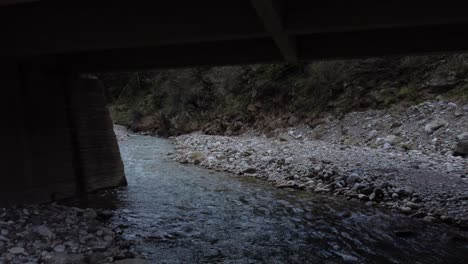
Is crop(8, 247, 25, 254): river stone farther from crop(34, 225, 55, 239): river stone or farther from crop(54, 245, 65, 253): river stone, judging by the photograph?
crop(34, 225, 55, 239): river stone

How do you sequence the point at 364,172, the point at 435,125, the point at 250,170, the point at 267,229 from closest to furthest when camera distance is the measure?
the point at 267,229, the point at 364,172, the point at 250,170, the point at 435,125

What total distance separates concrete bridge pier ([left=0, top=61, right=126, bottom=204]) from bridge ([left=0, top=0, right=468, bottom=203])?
0.08ft

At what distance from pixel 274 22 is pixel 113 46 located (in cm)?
299

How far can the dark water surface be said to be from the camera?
628 cm

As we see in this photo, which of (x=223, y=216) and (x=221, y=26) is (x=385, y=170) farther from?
(x=221, y=26)

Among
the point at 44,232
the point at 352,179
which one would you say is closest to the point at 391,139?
the point at 352,179

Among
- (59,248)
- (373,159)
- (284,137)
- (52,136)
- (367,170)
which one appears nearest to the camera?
(59,248)

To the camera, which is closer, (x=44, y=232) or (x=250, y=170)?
(x=44, y=232)

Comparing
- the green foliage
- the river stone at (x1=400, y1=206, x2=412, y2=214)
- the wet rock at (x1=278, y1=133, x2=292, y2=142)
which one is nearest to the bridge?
the river stone at (x1=400, y1=206, x2=412, y2=214)

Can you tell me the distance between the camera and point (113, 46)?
7.14m

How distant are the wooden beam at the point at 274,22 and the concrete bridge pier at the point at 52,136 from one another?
561cm

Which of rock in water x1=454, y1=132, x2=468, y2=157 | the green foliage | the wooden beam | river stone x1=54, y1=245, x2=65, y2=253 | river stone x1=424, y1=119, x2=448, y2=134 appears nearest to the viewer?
the wooden beam

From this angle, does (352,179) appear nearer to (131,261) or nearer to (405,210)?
(405,210)

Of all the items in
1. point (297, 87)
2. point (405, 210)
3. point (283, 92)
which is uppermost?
point (297, 87)
